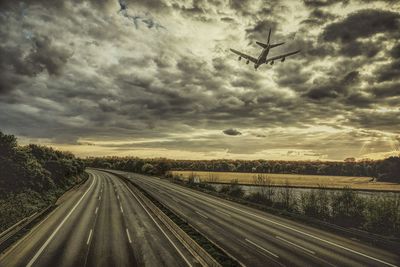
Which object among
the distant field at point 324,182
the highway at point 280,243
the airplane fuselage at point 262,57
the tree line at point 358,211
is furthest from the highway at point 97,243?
the distant field at point 324,182

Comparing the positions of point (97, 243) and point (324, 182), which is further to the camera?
point (324, 182)

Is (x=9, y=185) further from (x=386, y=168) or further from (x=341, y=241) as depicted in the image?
(x=386, y=168)

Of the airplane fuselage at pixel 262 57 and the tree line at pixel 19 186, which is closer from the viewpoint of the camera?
the tree line at pixel 19 186

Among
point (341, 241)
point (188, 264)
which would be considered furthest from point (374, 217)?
point (188, 264)

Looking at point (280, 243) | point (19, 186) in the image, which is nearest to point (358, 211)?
point (280, 243)

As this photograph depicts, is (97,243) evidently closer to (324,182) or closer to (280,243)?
(280,243)

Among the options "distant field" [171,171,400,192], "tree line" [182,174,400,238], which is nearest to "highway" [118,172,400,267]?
"tree line" [182,174,400,238]

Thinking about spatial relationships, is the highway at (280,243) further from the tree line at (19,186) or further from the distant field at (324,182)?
the distant field at (324,182)
